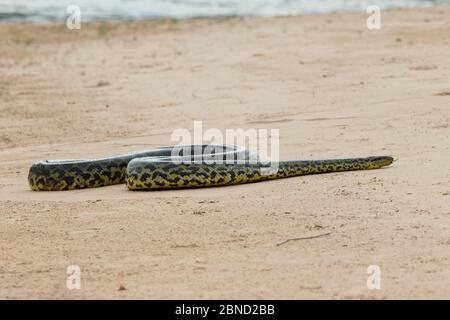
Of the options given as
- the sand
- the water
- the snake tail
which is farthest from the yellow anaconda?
the water

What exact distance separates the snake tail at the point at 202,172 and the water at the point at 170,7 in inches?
887

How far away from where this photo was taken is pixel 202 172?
10.8 metres

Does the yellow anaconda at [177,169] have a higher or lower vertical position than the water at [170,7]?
lower

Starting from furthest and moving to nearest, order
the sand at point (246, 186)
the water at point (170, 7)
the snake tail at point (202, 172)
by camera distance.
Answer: the water at point (170, 7)
the snake tail at point (202, 172)
the sand at point (246, 186)

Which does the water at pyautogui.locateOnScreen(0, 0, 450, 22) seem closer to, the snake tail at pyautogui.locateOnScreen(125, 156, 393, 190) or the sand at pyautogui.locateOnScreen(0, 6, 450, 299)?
the sand at pyautogui.locateOnScreen(0, 6, 450, 299)

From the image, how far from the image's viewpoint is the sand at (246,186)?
293 inches

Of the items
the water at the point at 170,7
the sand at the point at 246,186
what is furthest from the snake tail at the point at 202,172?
the water at the point at 170,7

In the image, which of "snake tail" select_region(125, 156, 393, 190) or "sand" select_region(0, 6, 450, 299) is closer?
"sand" select_region(0, 6, 450, 299)

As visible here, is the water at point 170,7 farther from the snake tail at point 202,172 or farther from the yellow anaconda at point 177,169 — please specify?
the snake tail at point 202,172

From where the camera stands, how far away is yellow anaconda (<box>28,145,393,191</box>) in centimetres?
1078

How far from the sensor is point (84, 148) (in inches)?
547

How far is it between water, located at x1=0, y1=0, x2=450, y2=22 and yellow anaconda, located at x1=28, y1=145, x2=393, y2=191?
881 inches

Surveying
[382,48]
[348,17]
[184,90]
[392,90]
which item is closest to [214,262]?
[392,90]
